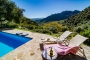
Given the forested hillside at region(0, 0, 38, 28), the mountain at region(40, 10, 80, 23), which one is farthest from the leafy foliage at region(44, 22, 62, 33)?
the mountain at region(40, 10, 80, 23)

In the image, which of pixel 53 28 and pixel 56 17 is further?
pixel 56 17

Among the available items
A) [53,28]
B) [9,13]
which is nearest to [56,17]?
[9,13]

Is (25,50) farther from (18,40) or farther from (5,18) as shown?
(5,18)

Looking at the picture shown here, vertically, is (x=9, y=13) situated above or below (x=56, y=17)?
below

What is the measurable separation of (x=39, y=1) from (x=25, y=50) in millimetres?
25684

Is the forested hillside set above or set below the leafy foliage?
above

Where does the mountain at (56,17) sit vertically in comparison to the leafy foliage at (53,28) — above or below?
above

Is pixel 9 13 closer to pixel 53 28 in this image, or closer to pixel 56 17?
pixel 53 28

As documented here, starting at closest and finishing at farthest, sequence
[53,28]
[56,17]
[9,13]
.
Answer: [53,28] < [9,13] < [56,17]

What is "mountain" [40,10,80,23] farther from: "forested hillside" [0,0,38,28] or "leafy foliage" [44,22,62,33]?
"forested hillside" [0,0,38,28]

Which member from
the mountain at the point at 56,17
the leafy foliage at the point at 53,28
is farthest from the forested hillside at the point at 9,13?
the mountain at the point at 56,17

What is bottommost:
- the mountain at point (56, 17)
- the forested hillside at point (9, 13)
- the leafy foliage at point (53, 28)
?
the leafy foliage at point (53, 28)

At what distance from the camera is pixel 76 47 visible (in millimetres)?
6309

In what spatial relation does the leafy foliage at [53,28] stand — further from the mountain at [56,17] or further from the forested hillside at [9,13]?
the mountain at [56,17]
